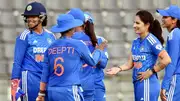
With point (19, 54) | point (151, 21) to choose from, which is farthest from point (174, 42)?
point (19, 54)

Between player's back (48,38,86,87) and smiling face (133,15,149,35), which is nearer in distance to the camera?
player's back (48,38,86,87)

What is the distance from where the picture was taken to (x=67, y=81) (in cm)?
962

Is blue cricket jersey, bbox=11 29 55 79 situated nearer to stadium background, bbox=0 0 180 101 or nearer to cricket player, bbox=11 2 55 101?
cricket player, bbox=11 2 55 101

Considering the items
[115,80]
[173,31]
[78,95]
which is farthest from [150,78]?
[115,80]

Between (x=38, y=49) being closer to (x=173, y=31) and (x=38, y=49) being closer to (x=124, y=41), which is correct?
(x=173, y=31)

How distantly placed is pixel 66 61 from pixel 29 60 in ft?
4.50

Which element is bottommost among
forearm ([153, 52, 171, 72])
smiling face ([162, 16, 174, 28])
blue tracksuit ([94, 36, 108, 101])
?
blue tracksuit ([94, 36, 108, 101])

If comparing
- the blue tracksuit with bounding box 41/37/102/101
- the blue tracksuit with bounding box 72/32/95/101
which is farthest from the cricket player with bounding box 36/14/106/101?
the blue tracksuit with bounding box 72/32/95/101

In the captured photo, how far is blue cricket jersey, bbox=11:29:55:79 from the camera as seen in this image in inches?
424

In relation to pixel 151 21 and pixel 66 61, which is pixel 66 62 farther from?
pixel 151 21

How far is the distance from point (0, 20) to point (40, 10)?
3530 millimetres

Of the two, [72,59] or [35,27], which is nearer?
[72,59]

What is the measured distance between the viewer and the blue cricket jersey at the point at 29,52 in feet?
35.4

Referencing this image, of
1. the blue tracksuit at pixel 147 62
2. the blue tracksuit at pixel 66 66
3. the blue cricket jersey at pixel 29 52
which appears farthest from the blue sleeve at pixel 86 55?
the blue cricket jersey at pixel 29 52
